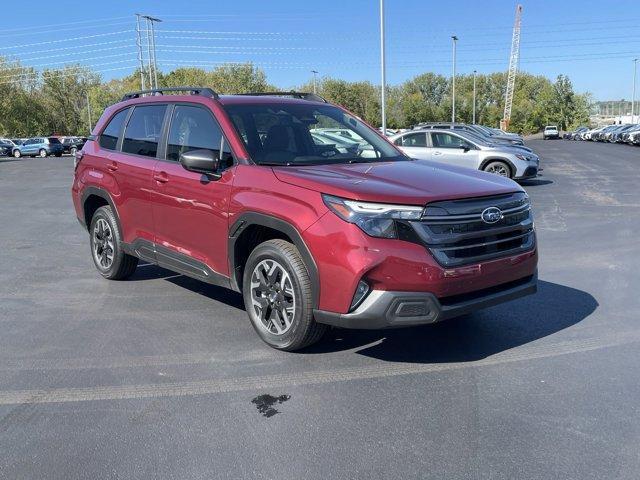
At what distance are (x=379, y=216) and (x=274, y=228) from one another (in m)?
0.82

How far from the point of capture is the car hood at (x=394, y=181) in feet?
12.9

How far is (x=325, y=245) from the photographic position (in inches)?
156

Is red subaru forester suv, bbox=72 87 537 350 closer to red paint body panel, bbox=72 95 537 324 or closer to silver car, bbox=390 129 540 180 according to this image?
red paint body panel, bbox=72 95 537 324

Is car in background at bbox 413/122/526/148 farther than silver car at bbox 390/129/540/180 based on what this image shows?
Yes

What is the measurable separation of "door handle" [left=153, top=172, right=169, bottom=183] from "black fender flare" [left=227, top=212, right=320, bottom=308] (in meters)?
1.03

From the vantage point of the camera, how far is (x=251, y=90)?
70.6 meters

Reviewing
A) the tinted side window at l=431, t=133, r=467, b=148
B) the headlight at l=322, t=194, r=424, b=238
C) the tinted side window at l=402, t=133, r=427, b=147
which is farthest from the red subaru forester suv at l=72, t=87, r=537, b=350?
the tinted side window at l=402, t=133, r=427, b=147

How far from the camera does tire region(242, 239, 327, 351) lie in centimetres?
420

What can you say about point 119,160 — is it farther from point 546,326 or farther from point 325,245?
point 546,326

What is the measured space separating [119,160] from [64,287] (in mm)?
1531

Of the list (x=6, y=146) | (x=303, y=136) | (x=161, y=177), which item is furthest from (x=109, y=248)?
(x=6, y=146)

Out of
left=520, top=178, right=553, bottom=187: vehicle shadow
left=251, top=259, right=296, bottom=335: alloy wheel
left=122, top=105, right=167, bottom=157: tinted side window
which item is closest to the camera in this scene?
left=251, top=259, right=296, bottom=335: alloy wheel

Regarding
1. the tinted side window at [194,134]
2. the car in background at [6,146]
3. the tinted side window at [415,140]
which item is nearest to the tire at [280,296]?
the tinted side window at [194,134]

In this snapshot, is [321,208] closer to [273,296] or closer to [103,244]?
[273,296]
